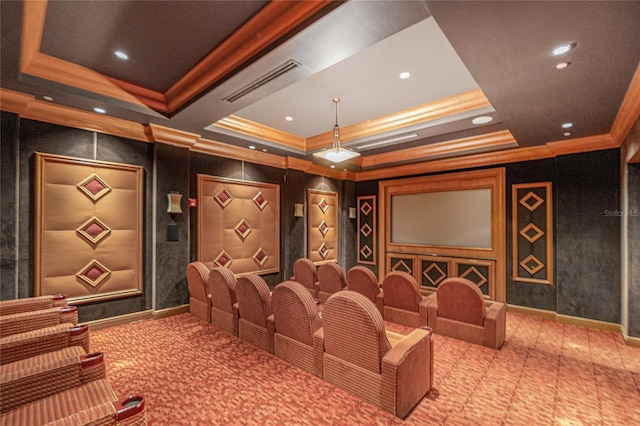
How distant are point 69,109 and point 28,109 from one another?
378 mm

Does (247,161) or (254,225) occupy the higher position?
(247,161)

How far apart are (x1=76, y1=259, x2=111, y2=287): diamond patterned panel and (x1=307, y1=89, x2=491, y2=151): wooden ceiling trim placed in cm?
404

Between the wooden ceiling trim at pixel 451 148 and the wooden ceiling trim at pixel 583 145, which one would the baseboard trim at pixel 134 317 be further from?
the wooden ceiling trim at pixel 583 145

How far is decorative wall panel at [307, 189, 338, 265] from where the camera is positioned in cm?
682

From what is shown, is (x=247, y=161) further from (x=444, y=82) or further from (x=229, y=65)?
(x=444, y=82)

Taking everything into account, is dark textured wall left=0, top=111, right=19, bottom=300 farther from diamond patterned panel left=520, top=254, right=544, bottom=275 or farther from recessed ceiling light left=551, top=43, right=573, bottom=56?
diamond patterned panel left=520, top=254, right=544, bottom=275

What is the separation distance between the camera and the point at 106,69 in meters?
3.06

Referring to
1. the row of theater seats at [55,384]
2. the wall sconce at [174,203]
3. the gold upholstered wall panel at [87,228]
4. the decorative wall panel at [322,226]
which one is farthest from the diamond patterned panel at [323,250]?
the row of theater seats at [55,384]

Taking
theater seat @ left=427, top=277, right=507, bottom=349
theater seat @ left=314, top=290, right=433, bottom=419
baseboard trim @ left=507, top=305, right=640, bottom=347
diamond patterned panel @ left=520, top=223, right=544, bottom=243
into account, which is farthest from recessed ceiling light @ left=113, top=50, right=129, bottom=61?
baseboard trim @ left=507, top=305, right=640, bottom=347

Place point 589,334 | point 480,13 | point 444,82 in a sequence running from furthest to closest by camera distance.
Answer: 1. point 589,334
2. point 444,82
3. point 480,13

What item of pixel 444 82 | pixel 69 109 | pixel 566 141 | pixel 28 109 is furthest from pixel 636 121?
pixel 28 109

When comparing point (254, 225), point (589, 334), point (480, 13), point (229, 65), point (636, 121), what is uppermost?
point (229, 65)

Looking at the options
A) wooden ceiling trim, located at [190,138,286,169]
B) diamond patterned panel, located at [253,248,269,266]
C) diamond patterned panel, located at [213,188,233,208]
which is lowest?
diamond patterned panel, located at [253,248,269,266]

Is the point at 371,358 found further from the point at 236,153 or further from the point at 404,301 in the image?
the point at 236,153
